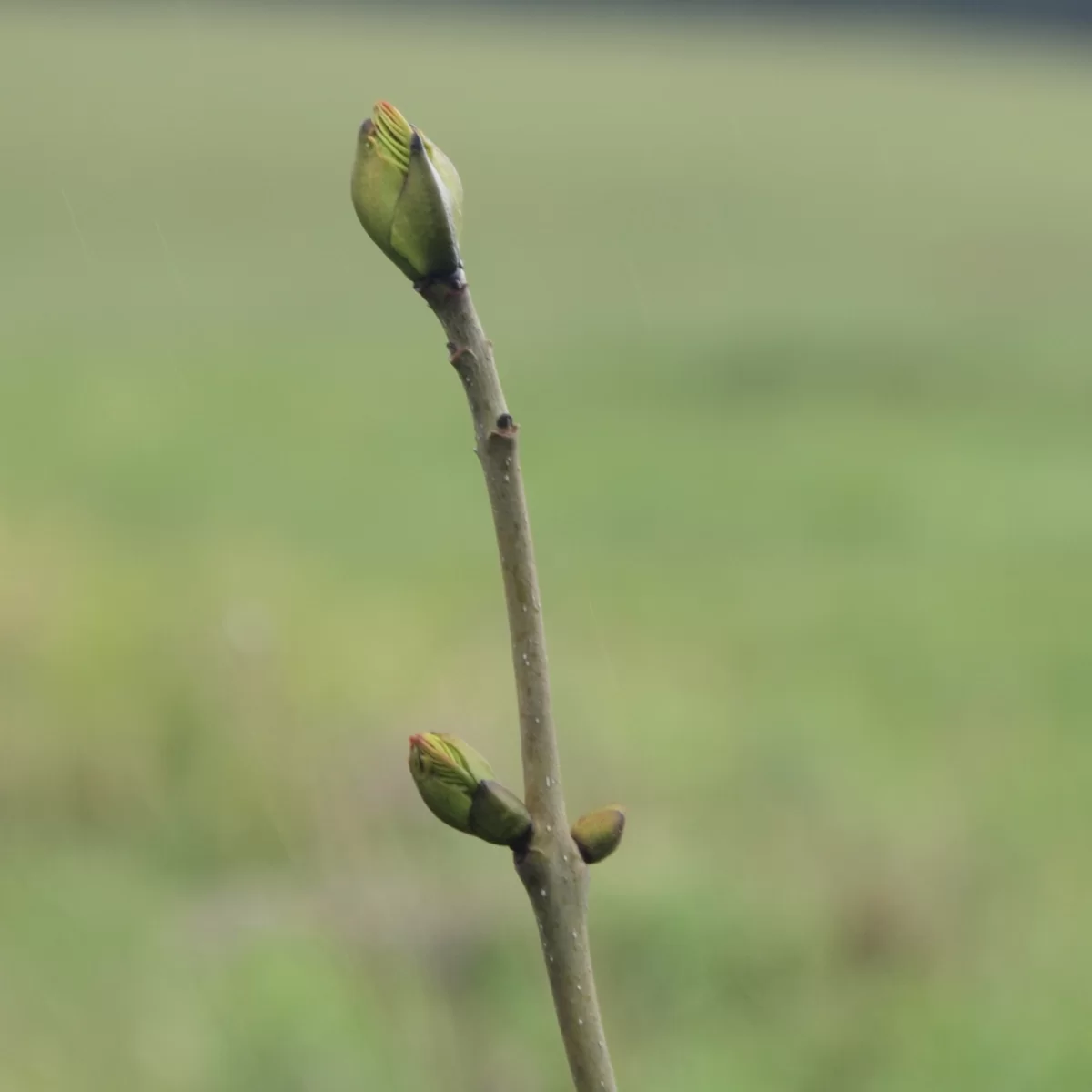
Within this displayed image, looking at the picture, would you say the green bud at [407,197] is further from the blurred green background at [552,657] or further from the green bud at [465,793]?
the blurred green background at [552,657]

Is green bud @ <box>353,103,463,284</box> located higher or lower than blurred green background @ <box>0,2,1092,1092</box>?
higher

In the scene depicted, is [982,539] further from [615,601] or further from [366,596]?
[366,596]

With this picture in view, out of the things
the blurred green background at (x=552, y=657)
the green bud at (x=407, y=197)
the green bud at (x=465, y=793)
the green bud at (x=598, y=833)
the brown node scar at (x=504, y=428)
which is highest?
the green bud at (x=407, y=197)

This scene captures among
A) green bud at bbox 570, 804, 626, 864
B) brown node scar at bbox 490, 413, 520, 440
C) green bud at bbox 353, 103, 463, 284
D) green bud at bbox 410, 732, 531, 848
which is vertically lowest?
green bud at bbox 570, 804, 626, 864

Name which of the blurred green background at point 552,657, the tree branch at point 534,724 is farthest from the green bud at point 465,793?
the blurred green background at point 552,657

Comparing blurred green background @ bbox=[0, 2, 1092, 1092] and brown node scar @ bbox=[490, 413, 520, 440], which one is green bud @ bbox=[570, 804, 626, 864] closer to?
brown node scar @ bbox=[490, 413, 520, 440]

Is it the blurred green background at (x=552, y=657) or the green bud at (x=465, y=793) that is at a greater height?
the green bud at (x=465, y=793)

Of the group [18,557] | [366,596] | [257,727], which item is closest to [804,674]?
[366,596]

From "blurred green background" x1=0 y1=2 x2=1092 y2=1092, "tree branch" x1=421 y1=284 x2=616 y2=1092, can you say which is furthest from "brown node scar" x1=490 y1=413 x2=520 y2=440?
"blurred green background" x1=0 y1=2 x2=1092 y2=1092
